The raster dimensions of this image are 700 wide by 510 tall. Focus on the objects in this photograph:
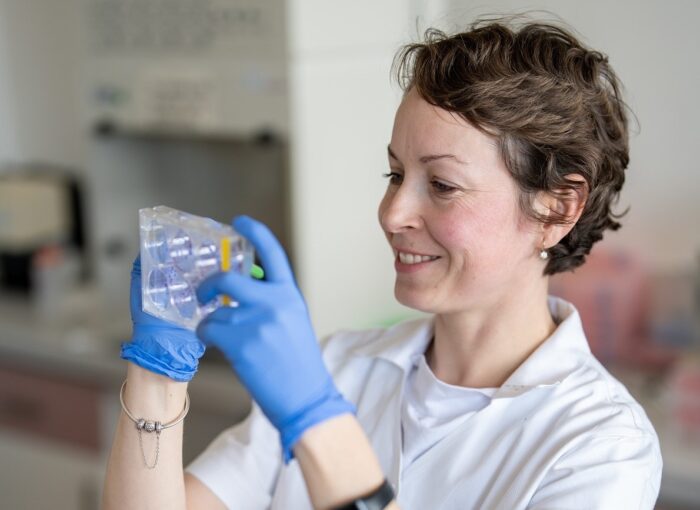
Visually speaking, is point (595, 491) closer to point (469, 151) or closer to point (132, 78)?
point (469, 151)

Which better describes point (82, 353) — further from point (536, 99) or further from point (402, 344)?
point (536, 99)

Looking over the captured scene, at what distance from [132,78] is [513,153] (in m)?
1.56

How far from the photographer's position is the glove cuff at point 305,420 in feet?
2.87

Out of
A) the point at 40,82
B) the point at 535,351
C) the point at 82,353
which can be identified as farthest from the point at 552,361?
the point at 40,82

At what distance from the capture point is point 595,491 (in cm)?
101

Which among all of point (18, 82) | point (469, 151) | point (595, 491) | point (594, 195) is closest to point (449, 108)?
point (469, 151)

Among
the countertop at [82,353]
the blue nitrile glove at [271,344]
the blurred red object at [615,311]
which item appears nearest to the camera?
the blue nitrile glove at [271,344]

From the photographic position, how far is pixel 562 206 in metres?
1.17

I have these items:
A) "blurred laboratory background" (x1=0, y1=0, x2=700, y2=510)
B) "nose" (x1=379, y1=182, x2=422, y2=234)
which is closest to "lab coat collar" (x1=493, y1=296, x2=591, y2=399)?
"nose" (x1=379, y1=182, x2=422, y2=234)

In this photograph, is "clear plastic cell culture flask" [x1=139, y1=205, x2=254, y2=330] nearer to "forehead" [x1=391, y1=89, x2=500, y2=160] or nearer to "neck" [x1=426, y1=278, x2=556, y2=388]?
"forehead" [x1=391, y1=89, x2=500, y2=160]

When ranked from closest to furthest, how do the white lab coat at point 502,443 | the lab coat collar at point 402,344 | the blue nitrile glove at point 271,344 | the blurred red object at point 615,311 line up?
the blue nitrile glove at point 271,344 → the white lab coat at point 502,443 → the lab coat collar at point 402,344 → the blurred red object at point 615,311

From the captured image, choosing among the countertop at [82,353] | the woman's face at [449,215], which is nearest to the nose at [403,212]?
the woman's face at [449,215]

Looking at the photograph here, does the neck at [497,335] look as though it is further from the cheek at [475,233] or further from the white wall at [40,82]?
the white wall at [40,82]

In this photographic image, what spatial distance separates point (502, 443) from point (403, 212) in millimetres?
320
